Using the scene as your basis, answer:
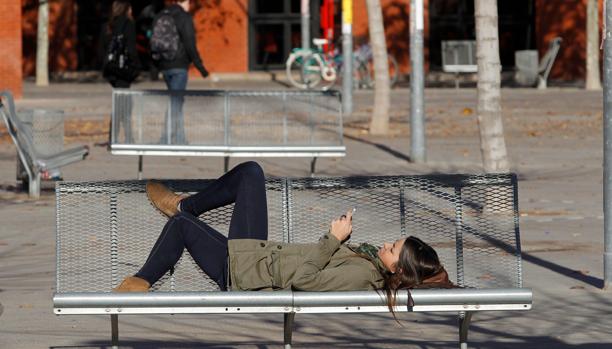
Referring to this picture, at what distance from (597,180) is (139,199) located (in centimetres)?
924

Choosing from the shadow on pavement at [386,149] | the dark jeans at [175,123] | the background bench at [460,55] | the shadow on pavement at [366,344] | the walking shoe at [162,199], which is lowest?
the shadow on pavement at [366,344]

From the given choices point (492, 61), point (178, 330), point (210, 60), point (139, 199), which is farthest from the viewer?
point (210, 60)

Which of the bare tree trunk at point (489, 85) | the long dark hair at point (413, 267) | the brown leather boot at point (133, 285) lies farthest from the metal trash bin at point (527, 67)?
the brown leather boot at point (133, 285)

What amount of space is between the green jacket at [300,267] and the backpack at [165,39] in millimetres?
11332

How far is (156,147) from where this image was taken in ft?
50.3

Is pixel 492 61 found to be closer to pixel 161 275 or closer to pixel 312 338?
pixel 312 338

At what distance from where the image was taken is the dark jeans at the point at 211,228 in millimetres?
7027

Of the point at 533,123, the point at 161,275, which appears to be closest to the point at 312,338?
the point at 161,275

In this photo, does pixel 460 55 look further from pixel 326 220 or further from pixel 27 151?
pixel 326 220

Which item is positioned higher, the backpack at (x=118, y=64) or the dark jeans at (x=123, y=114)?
the backpack at (x=118, y=64)

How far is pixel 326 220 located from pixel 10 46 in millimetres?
23420

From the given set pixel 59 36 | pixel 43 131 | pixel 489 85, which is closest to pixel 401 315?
pixel 489 85

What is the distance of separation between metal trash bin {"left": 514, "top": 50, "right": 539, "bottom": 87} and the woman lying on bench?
1165 inches

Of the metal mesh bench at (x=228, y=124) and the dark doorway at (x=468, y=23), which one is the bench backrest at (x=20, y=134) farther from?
the dark doorway at (x=468, y=23)
